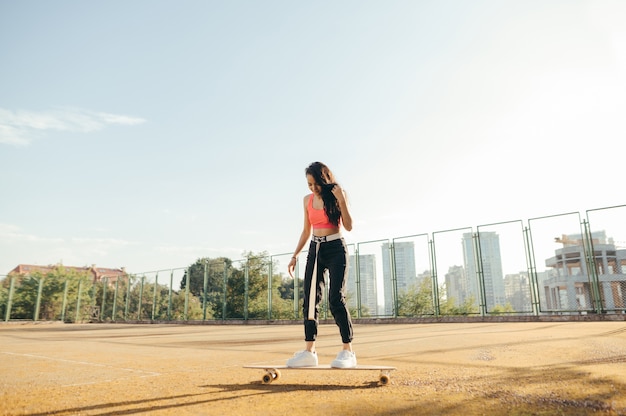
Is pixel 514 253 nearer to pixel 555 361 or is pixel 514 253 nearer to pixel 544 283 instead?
pixel 544 283

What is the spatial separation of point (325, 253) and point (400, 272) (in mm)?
14196

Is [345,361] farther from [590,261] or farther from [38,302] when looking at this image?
[38,302]

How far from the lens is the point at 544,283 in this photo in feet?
45.0

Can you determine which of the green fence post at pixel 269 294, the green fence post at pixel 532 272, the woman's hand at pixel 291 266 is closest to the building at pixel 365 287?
the green fence post at pixel 269 294

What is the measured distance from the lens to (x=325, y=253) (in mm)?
→ 3326

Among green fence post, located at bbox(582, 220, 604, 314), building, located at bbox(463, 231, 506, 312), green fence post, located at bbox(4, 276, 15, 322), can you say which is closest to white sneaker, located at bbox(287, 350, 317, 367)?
green fence post, located at bbox(582, 220, 604, 314)

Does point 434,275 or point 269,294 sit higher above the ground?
point 434,275

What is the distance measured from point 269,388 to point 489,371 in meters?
1.71

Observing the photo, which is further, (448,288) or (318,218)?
(448,288)

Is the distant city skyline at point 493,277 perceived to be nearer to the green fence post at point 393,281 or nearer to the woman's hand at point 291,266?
the green fence post at point 393,281

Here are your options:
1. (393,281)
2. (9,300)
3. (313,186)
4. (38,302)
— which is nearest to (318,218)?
(313,186)

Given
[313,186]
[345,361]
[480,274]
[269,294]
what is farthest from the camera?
[269,294]

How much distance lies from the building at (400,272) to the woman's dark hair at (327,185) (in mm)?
13780

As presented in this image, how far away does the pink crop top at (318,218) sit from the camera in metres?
3.36
